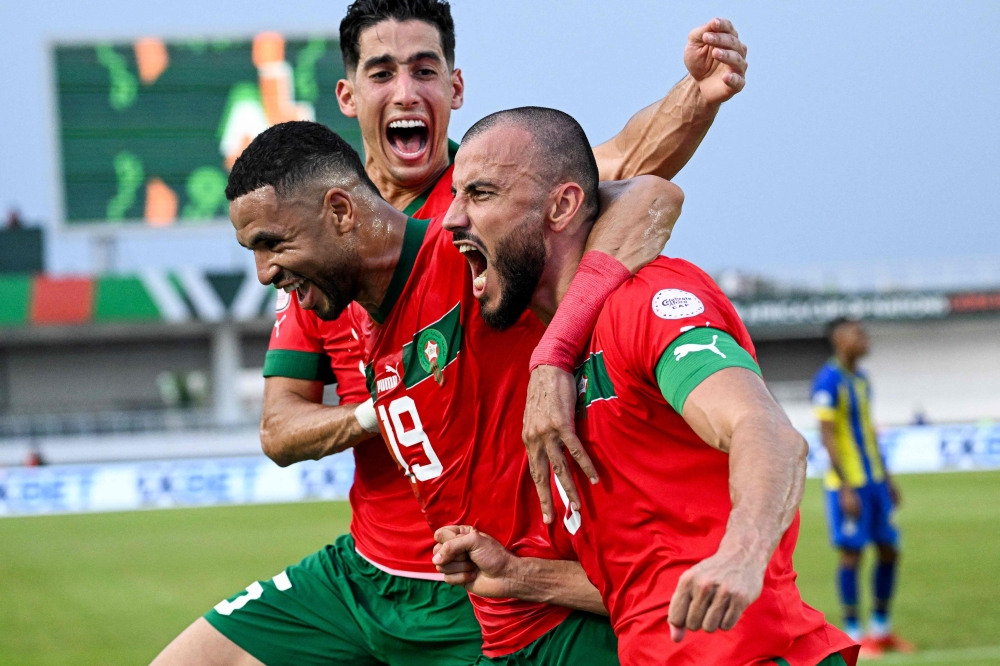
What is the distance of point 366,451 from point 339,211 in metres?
1.07

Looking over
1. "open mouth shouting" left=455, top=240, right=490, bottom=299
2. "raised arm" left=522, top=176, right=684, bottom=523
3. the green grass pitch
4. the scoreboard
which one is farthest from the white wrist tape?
the scoreboard

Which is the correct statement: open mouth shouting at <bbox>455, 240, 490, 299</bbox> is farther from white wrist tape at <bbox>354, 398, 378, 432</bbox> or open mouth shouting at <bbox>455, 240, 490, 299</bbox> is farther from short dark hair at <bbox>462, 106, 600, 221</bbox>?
white wrist tape at <bbox>354, 398, 378, 432</bbox>

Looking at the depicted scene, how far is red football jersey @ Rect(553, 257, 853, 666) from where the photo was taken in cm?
240

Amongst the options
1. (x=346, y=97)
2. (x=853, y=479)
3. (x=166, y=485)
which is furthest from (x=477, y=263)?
(x=166, y=485)

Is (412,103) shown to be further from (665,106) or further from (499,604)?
(499,604)

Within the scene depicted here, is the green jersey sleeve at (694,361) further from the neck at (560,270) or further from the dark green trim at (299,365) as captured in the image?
the dark green trim at (299,365)

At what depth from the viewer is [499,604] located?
3131 mm

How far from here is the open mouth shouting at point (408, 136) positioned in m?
3.92

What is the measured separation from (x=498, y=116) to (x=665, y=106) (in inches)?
34.9

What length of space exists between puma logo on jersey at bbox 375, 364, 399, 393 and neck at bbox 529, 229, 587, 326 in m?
0.51

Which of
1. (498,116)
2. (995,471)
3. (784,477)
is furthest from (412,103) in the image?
(995,471)

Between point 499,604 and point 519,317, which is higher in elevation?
point 519,317

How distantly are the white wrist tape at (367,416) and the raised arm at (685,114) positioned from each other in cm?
105

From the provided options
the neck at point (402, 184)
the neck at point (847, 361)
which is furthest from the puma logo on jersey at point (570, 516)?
the neck at point (847, 361)
